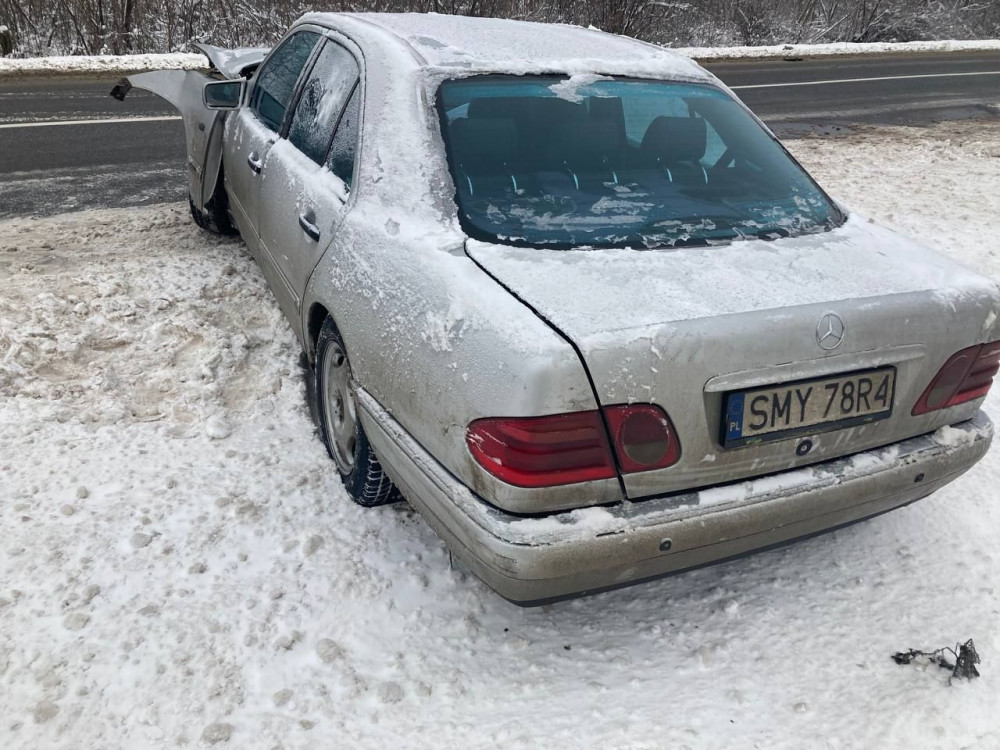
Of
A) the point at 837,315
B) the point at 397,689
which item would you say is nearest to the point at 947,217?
the point at 837,315

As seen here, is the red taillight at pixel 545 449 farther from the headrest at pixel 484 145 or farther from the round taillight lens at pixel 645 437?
the headrest at pixel 484 145

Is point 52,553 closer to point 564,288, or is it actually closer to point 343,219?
point 343,219

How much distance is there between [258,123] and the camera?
13.5 feet

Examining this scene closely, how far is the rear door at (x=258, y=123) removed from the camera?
3779 millimetres

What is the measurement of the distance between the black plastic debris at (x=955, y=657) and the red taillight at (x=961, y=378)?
69cm

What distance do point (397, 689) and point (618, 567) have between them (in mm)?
726

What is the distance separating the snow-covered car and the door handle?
0.01m

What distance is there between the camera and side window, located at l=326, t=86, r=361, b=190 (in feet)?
9.29

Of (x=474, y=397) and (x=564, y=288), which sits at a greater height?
(x=564, y=288)

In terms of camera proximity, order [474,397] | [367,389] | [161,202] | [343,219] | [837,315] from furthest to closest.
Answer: [161,202], [343,219], [367,389], [837,315], [474,397]

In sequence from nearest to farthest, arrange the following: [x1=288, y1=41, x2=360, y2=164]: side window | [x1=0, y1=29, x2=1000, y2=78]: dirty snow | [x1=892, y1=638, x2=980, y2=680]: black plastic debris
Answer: [x1=892, y1=638, x2=980, y2=680]: black plastic debris
[x1=288, y1=41, x2=360, y2=164]: side window
[x1=0, y1=29, x2=1000, y2=78]: dirty snow

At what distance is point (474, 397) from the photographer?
1.97 m

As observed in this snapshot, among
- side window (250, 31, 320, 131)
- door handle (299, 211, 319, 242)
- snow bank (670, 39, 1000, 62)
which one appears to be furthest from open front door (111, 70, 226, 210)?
snow bank (670, 39, 1000, 62)

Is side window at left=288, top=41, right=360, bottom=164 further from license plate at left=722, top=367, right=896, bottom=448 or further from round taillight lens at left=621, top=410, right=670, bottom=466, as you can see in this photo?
license plate at left=722, top=367, right=896, bottom=448
